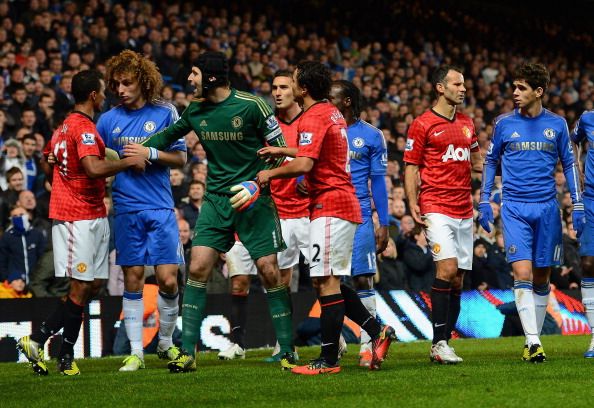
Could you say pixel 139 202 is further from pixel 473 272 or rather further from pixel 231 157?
pixel 473 272

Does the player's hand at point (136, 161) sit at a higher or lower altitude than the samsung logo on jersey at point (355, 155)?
lower

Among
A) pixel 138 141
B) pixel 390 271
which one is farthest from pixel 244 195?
pixel 390 271

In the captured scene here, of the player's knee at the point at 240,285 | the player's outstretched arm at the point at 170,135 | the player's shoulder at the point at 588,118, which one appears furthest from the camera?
the player's knee at the point at 240,285

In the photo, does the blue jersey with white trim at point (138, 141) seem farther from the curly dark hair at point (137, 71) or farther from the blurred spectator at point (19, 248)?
the blurred spectator at point (19, 248)

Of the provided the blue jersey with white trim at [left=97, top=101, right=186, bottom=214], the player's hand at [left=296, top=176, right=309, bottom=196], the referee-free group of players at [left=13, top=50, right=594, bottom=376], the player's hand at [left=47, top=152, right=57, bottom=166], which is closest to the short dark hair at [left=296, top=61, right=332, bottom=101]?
the referee-free group of players at [left=13, top=50, right=594, bottom=376]

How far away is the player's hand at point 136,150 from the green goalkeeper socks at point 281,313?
5.07 ft

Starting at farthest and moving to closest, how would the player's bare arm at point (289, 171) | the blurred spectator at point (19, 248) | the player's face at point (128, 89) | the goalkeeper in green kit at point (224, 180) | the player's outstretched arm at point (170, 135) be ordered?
the blurred spectator at point (19, 248), the player's face at point (128, 89), the player's outstretched arm at point (170, 135), the goalkeeper in green kit at point (224, 180), the player's bare arm at point (289, 171)

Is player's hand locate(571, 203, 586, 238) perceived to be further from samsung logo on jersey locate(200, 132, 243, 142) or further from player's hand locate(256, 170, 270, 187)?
samsung logo on jersey locate(200, 132, 243, 142)

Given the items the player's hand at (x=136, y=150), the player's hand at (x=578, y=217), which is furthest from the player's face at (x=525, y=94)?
the player's hand at (x=136, y=150)

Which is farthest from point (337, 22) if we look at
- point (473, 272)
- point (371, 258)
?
point (371, 258)

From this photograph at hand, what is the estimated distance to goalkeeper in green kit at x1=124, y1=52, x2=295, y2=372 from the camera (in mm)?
8508

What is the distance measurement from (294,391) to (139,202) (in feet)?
9.31

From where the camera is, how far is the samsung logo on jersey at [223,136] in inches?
336

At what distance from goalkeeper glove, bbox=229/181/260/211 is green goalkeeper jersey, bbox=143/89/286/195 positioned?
0.44 meters
